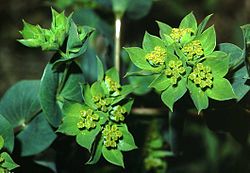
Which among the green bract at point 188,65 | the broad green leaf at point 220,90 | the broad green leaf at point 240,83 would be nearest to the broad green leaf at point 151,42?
the green bract at point 188,65

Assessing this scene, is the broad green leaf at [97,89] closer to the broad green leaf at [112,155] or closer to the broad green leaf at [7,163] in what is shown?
the broad green leaf at [112,155]

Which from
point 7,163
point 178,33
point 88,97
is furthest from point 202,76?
point 7,163

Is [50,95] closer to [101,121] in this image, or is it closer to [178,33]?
[101,121]

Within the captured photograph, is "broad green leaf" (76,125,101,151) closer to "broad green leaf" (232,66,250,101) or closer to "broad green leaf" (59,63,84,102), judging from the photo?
"broad green leaf" (59,63,84,102)

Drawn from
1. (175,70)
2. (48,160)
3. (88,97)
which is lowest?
(48,160)

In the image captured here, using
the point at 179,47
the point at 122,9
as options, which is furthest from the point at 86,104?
the point at 122,9

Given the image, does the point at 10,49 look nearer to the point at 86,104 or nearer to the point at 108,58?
the point at 108,58
